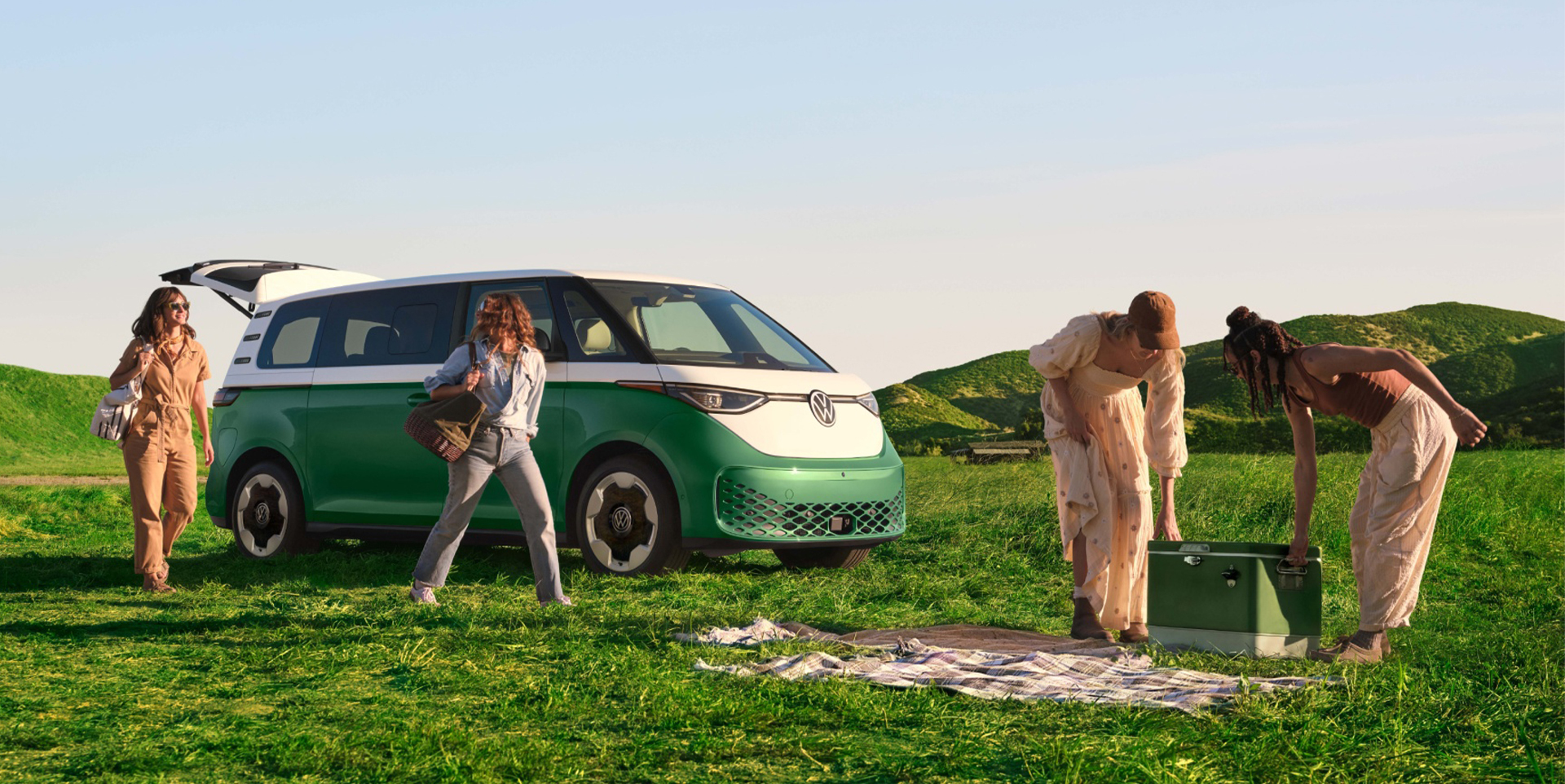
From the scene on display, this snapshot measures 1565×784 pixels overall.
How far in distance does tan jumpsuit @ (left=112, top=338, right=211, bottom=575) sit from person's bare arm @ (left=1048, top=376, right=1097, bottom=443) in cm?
538

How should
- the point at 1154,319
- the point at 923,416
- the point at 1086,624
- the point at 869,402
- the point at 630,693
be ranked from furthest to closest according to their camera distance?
the point at 923,416 < the point at 869,402 < the point at 1086,624 < the point at 1154,319 < the point at 630,693

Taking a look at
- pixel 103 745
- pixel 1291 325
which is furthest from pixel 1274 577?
pixel 1291 325

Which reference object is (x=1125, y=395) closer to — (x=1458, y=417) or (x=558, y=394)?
(x=1458, y=417)

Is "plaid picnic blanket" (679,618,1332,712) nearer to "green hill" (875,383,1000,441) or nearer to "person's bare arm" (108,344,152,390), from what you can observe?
"person's bare arm" (108,344,152,390)

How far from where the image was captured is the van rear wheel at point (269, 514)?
10.6 meters

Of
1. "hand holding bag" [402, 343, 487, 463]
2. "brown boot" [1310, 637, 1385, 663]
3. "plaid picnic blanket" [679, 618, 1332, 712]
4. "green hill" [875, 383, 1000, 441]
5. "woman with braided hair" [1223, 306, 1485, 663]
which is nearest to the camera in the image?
"plaid picnic blanket" [679, 618, 1332, 712]

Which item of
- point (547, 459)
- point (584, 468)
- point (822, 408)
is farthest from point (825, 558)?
point (547, 459)

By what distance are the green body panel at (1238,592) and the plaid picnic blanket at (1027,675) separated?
0.39 metres

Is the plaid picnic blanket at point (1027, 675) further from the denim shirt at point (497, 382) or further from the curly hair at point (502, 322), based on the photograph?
the curly hair at point (502, 322)

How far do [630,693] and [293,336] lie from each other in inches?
273

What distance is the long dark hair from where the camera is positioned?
882 cm

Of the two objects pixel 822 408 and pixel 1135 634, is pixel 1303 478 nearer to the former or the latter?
pixel 1135 634

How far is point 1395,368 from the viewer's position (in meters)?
5.80

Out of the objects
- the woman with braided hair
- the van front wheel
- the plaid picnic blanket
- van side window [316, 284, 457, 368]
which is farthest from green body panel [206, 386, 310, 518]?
the woman with braided hair
